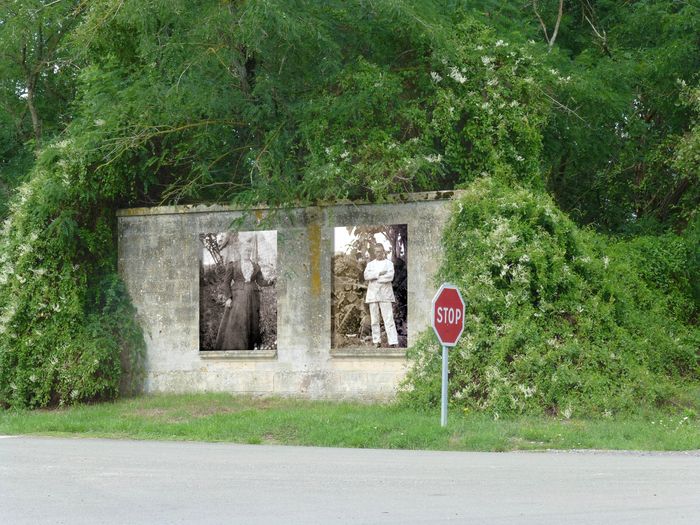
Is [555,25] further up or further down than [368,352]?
further up

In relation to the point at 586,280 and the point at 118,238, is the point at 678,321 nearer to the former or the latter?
the point at 586,280

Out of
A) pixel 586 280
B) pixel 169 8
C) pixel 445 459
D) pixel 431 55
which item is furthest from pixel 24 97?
pixel 445 459

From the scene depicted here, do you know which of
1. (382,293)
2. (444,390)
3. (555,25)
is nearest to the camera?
(444,390)

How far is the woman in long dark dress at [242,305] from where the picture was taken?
70.5 feet

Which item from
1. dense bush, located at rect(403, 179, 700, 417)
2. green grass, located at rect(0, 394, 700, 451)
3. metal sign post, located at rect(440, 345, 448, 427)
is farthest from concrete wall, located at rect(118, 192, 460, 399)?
metal sign post, located at rect(440, 345, 448, 427)

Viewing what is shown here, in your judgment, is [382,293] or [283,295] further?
[283,295]

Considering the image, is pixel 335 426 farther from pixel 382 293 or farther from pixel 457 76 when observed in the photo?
pixel 457 76

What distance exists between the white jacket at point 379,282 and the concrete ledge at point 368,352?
0.91m

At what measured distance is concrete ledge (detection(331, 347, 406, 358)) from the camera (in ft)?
67.1

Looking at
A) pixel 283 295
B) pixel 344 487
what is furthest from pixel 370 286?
pixel 344 487

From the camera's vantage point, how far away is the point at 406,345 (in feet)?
66.8

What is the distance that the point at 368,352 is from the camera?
20.6 meters

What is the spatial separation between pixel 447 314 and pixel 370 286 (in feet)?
13.8

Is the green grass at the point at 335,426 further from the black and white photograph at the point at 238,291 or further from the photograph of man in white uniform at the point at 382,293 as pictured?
the photograph of man in white uniform at the point at 382,293
